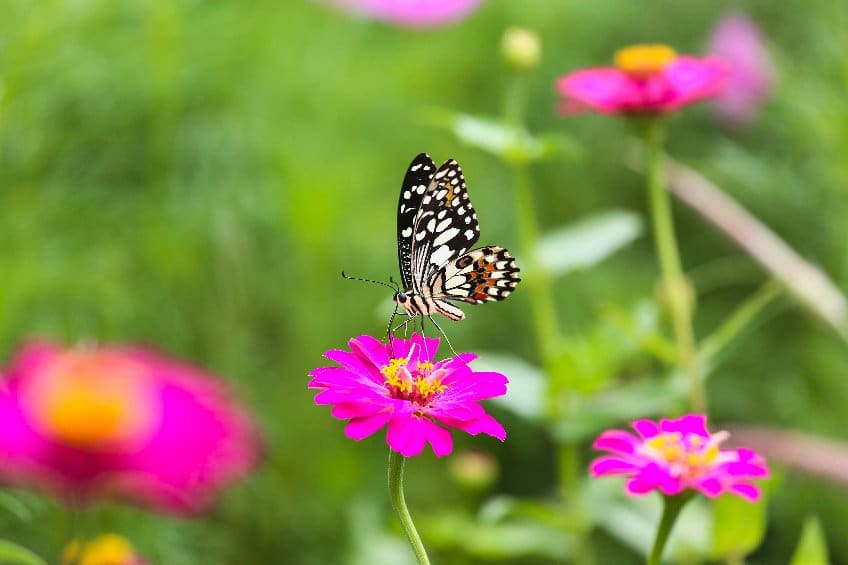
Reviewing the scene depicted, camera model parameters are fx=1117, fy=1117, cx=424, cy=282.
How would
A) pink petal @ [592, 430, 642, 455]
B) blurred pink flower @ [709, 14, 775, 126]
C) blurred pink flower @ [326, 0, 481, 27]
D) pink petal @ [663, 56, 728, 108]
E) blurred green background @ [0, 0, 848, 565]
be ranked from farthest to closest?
blurred pink flower @ [709, 14, 775, 126] → blurred pink flower @ [326, 0, 481, 27] → blurred green background @ [0, 0, 848, 565] → pink petal @ [663, 56, 728, 108] → pink petal @ [592, 430, 642, 455]

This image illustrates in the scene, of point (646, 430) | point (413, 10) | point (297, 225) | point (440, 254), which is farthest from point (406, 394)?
point (413, 10)

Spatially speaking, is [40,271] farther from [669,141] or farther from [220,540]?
[669,141]

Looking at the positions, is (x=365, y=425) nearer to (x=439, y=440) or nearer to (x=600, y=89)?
(x=439, y=440)

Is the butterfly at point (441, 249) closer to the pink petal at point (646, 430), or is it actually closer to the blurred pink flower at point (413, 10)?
the pink petal at point (646, 430)

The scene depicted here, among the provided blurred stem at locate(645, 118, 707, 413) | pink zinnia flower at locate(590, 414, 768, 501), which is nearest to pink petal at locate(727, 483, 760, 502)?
pink zinnia flower at locate(590, 414, 768, 501)

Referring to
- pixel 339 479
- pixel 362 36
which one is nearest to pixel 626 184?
pixel 362 36

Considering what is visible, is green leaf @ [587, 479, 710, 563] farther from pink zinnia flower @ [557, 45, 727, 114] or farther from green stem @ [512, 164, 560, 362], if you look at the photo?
pink zinnia flower @ [557, 45, 727, 114]
